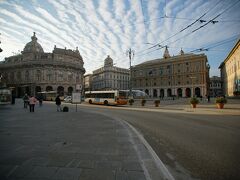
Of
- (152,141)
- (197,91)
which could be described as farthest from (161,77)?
(152,141)

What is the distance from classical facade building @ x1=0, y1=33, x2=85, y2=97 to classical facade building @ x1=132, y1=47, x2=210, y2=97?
103 feet

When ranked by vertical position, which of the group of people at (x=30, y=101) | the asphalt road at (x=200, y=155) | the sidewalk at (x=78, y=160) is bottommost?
the asphalt road at (x=200, y=155)

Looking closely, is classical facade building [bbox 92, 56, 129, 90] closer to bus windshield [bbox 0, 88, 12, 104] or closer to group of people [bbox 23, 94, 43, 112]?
bus windshield [bbox 0, 88, 12, 104]

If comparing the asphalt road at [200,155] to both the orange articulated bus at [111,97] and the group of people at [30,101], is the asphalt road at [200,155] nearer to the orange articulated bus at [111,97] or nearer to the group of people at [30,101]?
the group of people at [30,101]

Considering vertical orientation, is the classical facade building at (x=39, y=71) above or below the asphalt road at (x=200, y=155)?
above

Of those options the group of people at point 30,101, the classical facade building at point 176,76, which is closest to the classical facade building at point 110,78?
the classical facade building at point 176,76

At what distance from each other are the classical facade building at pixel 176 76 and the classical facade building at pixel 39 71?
31293 mm

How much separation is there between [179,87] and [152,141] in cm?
7141

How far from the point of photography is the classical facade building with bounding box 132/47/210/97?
6881 cm

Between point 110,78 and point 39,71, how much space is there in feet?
145

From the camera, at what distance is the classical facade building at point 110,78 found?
10575cm

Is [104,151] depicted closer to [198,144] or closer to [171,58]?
[198,144]

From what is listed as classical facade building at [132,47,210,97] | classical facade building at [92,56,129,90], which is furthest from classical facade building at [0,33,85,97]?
classical facade building at [132,47,210,97]

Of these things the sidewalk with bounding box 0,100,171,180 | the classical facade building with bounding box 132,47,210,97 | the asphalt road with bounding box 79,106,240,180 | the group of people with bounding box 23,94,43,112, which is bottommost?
the asphalt road with bounding box 79,106,240,180
